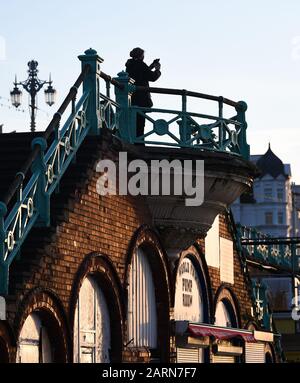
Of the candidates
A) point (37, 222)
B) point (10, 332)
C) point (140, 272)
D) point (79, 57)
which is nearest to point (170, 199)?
point (140, 272)

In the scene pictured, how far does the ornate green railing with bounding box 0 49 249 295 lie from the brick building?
4 centimetres

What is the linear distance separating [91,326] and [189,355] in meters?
5.13

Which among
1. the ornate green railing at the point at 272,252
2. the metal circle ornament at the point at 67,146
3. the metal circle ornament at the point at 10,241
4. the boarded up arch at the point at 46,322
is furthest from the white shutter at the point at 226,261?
the ornate green railing at the point at 272,252

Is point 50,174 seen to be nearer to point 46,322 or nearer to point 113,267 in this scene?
point 46,322

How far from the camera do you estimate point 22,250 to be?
1802 centimetres

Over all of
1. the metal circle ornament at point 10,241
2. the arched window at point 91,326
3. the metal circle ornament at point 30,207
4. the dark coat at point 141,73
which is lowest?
the arched window at point 91,326

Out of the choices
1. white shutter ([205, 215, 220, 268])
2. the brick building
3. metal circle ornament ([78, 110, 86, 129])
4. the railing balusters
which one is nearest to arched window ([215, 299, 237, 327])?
the brick building

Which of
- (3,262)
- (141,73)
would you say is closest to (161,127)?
(141,73)

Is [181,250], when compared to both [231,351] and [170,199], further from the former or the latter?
[231,351]

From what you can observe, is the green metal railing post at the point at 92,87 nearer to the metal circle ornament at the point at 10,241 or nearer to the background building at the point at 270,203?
the metal circle ornament at the point at 10,241

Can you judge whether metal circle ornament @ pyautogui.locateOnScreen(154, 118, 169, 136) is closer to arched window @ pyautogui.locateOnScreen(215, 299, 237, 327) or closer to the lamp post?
arched window @ pyautogui.locateOnScreen(215, 299, 237, 327)

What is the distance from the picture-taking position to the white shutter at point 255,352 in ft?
94.6

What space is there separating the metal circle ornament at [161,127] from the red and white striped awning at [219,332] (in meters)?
3.87

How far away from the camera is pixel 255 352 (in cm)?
2931
